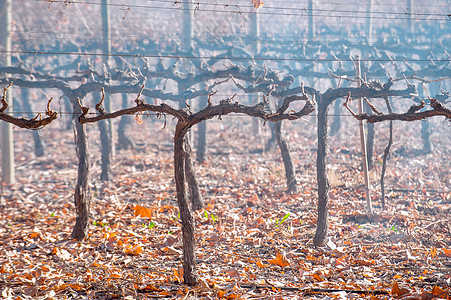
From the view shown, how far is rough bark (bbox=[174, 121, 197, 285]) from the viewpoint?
7.26 m

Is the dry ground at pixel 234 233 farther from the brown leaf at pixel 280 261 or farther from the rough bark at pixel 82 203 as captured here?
the rough bark at pixel 82 203

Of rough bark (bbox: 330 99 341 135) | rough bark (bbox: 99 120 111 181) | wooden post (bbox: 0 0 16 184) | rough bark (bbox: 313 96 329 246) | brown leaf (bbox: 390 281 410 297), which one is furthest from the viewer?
rough bark (bbox: 330 99 341 135)

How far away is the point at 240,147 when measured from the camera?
22.5 meters

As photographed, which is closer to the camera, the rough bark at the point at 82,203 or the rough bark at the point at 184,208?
the rough bark at the point at 184,208

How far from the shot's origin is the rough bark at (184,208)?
7.26 meters

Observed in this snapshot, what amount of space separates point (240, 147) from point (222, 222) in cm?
1092

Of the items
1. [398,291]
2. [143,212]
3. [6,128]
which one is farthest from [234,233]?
[6,128]

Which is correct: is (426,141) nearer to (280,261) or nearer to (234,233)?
(234,233)

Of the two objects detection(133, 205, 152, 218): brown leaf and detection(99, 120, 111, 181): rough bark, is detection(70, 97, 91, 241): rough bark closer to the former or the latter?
detection(133, 205, 152, 218): brown leaf

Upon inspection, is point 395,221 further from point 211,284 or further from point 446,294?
point 211,284

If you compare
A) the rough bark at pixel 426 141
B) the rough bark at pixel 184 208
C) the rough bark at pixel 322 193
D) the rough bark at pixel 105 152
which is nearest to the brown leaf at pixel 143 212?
the rough bark at pixel 322 193

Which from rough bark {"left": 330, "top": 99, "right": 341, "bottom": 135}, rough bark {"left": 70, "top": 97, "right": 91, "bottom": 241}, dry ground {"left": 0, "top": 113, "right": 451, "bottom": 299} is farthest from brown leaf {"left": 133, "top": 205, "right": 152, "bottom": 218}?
rough bark {"left": 330, "top": 99, "right": 341, "bottom": 135}

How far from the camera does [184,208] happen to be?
737cm

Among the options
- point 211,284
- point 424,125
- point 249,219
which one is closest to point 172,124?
point 424,125
